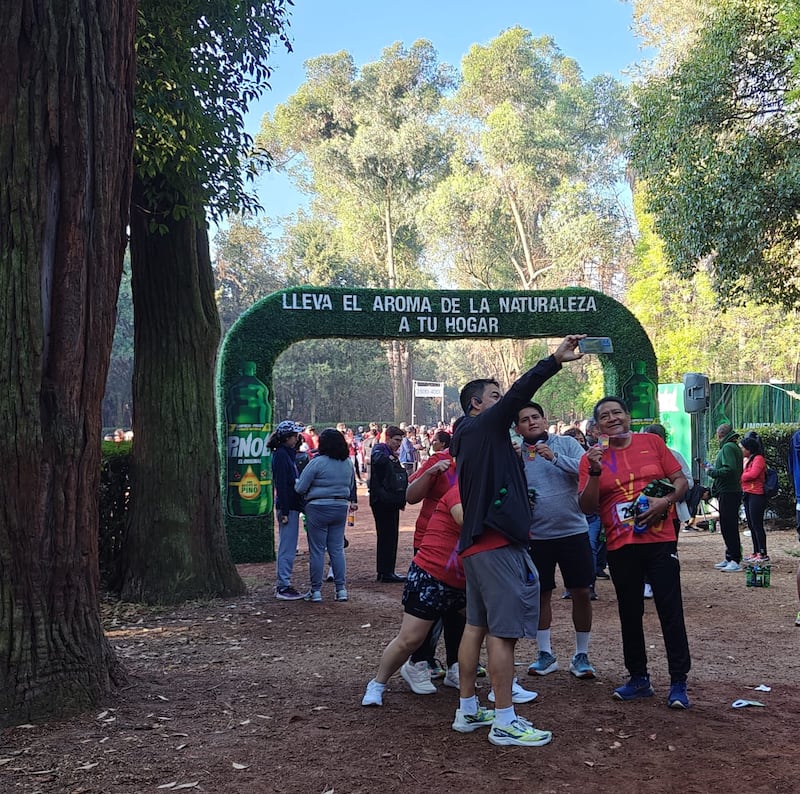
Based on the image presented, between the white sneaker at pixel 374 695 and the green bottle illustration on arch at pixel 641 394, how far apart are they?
1051 cm

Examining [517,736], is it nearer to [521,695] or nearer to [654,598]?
[521,695]

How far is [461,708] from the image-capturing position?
4.83m

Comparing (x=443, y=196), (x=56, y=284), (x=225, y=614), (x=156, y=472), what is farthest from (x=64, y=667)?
(x=443, y=196)

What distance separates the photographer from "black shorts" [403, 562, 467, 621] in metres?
5.06

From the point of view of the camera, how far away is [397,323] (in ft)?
46.5

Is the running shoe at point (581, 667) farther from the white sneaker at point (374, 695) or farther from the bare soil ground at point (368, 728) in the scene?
the white sneaker at point (374, 695)

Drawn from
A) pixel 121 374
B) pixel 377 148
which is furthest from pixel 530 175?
pixel 121 374

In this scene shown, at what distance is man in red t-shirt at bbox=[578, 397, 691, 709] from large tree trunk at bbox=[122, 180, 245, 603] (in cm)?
494

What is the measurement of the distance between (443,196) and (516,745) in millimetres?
41869

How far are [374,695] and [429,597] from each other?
2.26 feet

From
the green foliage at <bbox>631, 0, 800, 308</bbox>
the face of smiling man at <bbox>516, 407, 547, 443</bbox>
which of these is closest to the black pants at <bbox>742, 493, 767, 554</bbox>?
the green foliage at <bbox>631, 0, 800, 308</bbox>

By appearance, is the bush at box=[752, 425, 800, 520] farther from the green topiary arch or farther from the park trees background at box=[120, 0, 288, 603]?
the park trees background at box=[120, 0, 288, 603]

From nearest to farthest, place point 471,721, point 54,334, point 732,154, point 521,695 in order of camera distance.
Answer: point 471,721 < point 54,334 < point 521,695 < point 732,154

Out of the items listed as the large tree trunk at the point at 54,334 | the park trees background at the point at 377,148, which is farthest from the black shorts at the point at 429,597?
the park trees background at the point at 377,148
